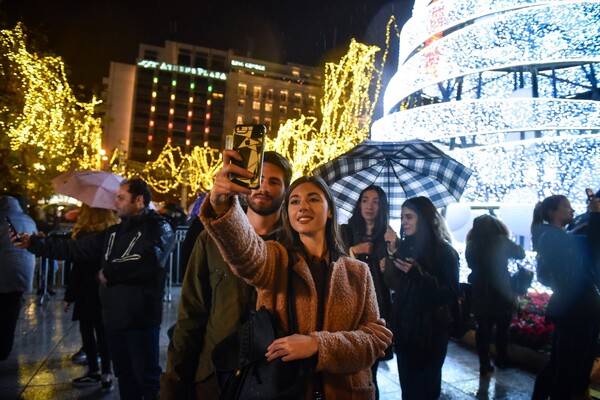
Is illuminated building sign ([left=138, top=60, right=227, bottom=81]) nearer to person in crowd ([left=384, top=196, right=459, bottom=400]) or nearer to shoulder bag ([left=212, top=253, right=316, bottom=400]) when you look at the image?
person in crowd ([left=384, top=196, right=459, bottom=400])

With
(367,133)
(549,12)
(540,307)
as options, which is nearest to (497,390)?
(540,307)

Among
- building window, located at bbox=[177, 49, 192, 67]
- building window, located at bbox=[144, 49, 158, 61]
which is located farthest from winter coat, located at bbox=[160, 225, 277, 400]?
building window, located at bbox=[144, 49, 158, 61]

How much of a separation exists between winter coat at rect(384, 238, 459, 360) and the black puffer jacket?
6.80 ft

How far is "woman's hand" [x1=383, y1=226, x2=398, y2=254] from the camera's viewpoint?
351 cm

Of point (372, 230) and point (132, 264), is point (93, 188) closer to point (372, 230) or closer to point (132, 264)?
point (132, 264)

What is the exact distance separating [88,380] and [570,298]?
5195mm

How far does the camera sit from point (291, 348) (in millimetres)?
1578

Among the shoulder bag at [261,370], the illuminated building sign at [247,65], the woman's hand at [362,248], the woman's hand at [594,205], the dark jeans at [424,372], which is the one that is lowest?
the dark jeans at [424,372]

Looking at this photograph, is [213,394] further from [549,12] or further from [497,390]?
[549,12]

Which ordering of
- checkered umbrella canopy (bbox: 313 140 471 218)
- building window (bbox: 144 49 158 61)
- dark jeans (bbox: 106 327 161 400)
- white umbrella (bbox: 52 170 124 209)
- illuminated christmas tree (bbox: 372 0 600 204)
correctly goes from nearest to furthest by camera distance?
dark jeans (bbox: 106 327 161 400) → checkered umbrella canopy (bbox: 313 140 471 218) → white umbrella (bbox: 52 170 124 209) → illuminated christmas tree (bbox: 372 0 600 204) → building window (bbox: 144 49 158 61)

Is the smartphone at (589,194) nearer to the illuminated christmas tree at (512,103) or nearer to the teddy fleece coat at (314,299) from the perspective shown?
the illuminated christmas tree at (512,103)

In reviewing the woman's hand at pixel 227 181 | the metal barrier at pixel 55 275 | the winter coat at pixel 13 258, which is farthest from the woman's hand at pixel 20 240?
the metal barrier at pixel 55 275

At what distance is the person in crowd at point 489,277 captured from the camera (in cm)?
522

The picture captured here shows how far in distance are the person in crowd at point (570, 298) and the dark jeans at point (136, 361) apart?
3.66 meters
